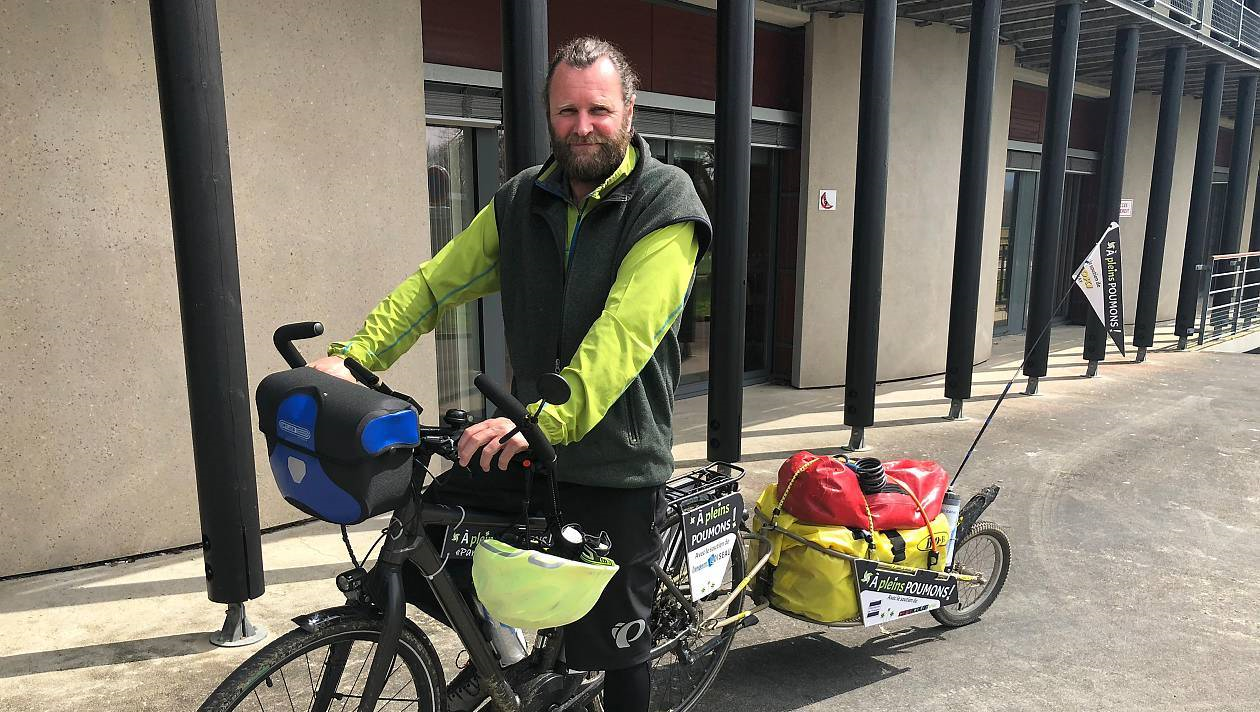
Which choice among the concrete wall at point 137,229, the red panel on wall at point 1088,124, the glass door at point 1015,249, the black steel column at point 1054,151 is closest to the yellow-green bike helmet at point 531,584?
the concrete wall at point 137,229

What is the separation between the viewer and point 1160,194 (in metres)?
11.3

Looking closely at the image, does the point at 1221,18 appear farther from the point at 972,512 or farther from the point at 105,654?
the point at 105,654

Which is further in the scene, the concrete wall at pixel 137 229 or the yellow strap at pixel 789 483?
the concrete wall at pixel 137 229

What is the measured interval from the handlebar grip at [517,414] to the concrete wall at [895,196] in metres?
7.73

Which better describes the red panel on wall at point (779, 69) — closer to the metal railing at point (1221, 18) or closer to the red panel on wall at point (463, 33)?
the red panel on wall at point (463, 33)

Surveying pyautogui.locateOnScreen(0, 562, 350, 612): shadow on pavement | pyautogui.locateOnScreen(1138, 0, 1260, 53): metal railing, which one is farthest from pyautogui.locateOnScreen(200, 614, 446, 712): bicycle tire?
pyautogui.locateOnScreen(1138, 0, 1260, 53): metal railing

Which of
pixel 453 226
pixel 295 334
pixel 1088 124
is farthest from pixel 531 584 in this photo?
pixel 1088 124

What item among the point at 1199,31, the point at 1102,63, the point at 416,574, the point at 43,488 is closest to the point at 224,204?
the point at 416,574

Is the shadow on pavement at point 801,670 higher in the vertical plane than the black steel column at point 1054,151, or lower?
lower

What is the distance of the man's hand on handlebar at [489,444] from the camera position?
1.82m

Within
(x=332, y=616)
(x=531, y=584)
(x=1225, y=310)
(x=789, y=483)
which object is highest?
(x=531, y=584)

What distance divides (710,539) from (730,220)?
303 cm

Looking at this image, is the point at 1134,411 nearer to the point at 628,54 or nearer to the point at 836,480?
the point at 628,54

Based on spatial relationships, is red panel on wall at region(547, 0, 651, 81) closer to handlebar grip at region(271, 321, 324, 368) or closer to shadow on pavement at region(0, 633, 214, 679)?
shadow on pavement at region(0, 633, 214, 679)
